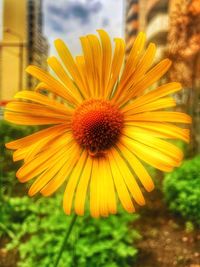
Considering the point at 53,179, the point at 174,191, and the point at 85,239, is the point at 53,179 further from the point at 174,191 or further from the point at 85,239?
the point at 174,191

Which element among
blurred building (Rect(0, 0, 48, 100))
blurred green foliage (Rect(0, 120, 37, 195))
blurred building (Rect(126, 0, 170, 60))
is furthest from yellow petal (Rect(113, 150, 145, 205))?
blurred building (Rect(126, 0, 170, 60))

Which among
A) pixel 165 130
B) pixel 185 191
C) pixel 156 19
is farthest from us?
pixel 156 19

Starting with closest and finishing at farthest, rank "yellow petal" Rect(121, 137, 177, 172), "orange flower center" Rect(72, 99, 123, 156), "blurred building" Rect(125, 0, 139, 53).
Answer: "yellow petal" Rect(121, 137, 177, 172), "orange flower center" Rect(72, 99, 123, 156), "blurred building" Rect(125, 0, 139, 53)

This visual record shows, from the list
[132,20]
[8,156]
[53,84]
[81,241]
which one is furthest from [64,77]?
[132,20]

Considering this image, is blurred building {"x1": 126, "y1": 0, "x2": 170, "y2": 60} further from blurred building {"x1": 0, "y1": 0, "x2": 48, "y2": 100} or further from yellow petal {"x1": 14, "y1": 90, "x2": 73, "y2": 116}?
yellow petal {"x1": 14, "y1": 90, "x2": 73, "y2": 116}

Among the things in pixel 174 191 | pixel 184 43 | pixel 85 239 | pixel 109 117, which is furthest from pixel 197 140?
pixel 109 117

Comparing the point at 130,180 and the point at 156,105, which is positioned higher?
the point at 156,105

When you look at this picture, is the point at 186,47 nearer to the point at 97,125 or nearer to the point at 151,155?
the point at 97,125

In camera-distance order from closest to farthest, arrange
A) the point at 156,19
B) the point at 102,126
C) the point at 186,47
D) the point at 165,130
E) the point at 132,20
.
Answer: the point at 165,130
the point at 102,126
the point at 186,47
the point at 156,19
the point at 132,20

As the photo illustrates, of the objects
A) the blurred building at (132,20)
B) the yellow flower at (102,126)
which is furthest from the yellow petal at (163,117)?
the blurred building at (132,20)
